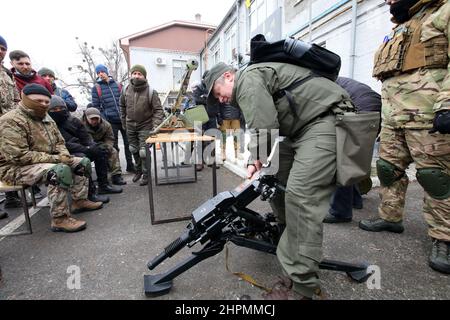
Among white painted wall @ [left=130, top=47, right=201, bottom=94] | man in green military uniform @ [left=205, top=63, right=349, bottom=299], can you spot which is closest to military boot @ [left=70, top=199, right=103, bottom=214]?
man in green military uniform @ [left=205, top=63, right=349, bottom=299]

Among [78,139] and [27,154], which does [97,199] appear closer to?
[78,139]

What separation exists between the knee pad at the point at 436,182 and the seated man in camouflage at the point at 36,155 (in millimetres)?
2980

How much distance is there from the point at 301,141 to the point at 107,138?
351 cm

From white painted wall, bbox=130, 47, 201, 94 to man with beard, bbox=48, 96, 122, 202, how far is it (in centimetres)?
1466

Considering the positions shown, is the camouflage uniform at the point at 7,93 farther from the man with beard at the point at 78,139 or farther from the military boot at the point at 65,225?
the military boot at the point at 65,225

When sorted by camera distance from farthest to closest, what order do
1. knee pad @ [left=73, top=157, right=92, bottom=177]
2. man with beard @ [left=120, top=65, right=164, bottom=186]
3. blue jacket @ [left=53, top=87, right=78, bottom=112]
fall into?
blue jacket @ [left=53, top=87, right=78, bottom=112]
man with beard @ [left=120, top=65, right=164, bottom=186]
knee pad @ [left=73, top=157, right=92, bottom=177]

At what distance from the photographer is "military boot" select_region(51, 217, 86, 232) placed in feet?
8.20

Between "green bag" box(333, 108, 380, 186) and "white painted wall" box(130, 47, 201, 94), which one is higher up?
"white painted wall" box(130, 47, 201, 94)

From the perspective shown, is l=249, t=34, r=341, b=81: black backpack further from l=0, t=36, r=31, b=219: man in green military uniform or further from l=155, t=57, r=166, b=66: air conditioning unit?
l=155, t=57, r=166, b=66: air conditioning unit

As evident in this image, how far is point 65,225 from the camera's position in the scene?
2510 mm
